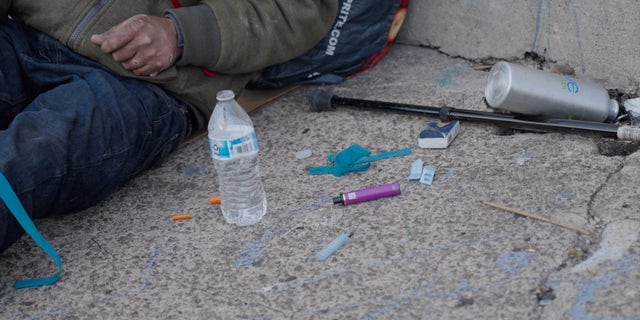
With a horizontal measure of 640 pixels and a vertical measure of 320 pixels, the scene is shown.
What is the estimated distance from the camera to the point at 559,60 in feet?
9.67

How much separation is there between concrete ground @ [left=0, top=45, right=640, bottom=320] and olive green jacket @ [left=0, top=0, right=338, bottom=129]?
30 cm

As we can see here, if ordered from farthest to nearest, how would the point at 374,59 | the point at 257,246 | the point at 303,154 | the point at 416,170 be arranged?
the point at 374,59
the point at 303,154
the point at 416,170
the point at 257,246

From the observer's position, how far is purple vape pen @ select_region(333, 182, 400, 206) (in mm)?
2369

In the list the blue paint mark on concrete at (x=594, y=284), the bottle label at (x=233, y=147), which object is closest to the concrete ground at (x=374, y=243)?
the blue paint mark on concrete at (x=594, y=284)

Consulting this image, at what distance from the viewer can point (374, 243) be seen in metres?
2.18

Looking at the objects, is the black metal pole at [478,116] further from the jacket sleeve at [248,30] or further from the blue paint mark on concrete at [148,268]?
the blue paint mark on concrete at [148,268]

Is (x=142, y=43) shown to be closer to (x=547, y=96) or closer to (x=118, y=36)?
(x=118, y=36)

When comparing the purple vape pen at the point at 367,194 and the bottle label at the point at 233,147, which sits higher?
the bottle label at the point at 233,147

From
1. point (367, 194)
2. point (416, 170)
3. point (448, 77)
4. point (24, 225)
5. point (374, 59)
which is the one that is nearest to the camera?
point (24, 225)

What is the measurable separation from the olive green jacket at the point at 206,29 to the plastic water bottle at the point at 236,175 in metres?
0.27

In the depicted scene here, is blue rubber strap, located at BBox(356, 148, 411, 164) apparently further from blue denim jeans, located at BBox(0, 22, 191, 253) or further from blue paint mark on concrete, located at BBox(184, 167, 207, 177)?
blue denim jeans, located at BBox(0, 22, 191, 253)

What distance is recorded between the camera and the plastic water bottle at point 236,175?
7.89ft

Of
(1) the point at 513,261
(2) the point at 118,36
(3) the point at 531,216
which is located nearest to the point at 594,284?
(1) the point at 513,261

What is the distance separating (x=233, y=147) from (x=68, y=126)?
53cm
